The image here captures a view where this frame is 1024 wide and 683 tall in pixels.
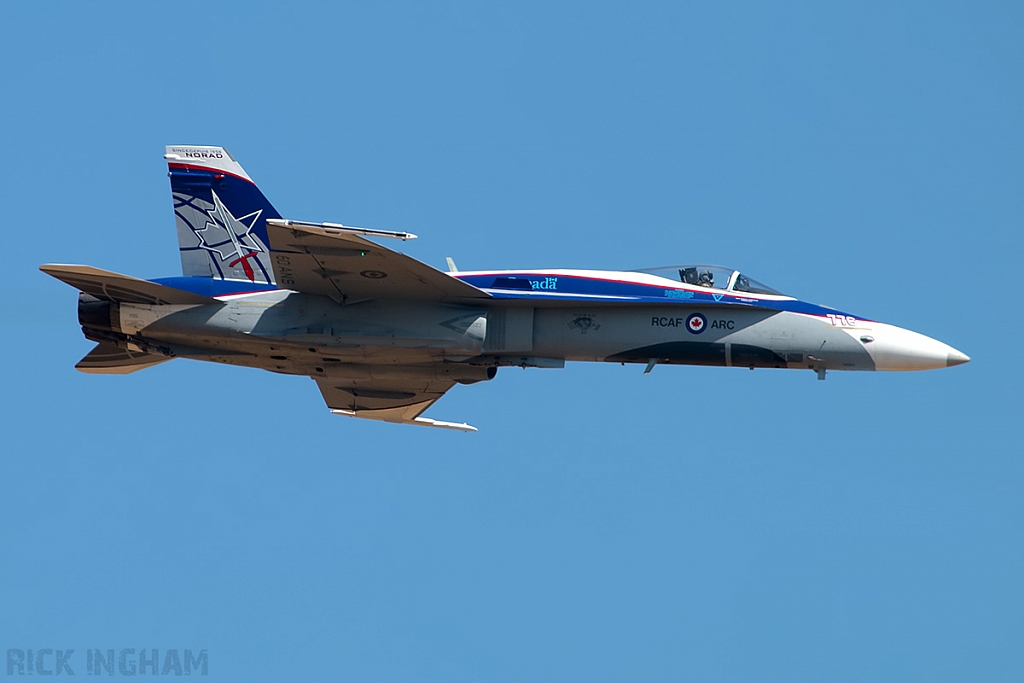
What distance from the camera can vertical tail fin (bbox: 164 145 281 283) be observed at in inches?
880

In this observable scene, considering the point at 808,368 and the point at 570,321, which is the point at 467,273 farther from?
the point at 808,368

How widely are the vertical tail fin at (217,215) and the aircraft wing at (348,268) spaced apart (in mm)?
2171

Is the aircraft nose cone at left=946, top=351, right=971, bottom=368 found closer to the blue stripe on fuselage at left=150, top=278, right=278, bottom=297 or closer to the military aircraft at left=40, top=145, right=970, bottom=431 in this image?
the military aircraft at left=40, top=145, right=970, bottom=431

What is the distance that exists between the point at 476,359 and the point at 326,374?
278cm

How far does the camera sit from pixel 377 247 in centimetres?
1958

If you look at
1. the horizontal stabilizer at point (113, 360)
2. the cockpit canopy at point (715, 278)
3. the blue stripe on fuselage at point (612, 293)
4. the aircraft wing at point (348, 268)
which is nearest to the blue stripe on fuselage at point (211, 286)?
the aircraft wing at point (348, 268)

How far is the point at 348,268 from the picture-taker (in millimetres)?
20031

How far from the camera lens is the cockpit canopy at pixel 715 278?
20781mm

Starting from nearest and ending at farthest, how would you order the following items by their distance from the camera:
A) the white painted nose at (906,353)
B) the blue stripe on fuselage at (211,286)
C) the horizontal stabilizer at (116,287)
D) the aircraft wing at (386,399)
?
the horizontal stabilizer at (116,287), the white painted nose at (906,353), the blue stripe on fuselage at (211,286), the aircraft wing at (386,399)

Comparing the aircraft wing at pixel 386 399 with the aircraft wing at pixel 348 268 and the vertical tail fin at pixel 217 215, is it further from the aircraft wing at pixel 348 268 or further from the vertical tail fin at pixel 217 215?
the aircraft wing at pixel 348 268

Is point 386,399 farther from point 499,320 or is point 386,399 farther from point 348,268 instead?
point 348,268

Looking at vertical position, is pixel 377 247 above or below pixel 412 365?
above

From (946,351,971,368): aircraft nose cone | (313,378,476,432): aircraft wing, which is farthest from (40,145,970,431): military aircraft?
(313,378,476,432): aircraft wing

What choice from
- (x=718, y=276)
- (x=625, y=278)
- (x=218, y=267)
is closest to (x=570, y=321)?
(x=625, y=278)
